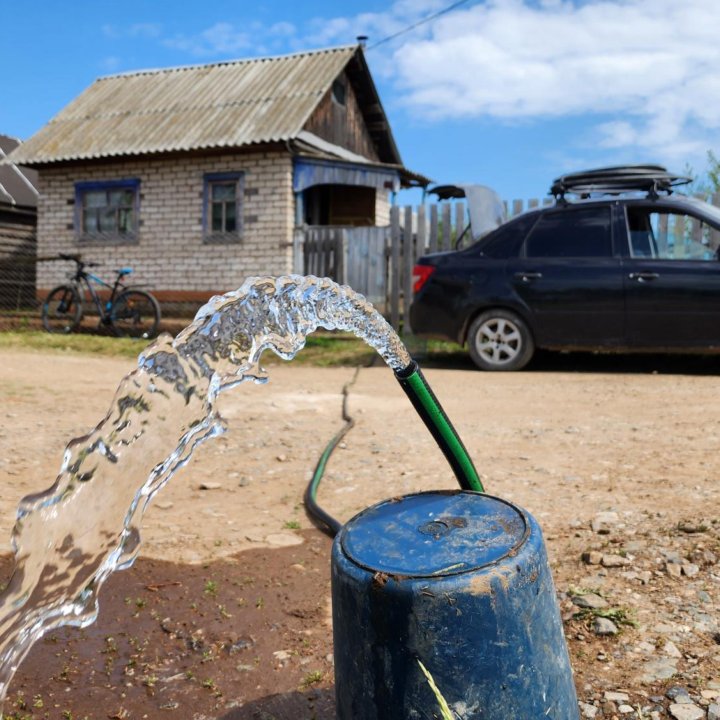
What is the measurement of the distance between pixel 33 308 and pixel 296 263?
24.7 ft

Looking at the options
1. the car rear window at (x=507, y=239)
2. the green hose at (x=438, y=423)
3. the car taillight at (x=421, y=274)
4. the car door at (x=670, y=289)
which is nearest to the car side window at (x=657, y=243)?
the car door at (x=670, y=289)

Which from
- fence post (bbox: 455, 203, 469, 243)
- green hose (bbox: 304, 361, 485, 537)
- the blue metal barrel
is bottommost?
the blue metal barrel

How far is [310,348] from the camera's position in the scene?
11.2 metres

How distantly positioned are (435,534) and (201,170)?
14.8m

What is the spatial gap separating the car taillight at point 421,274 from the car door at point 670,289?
2.10 meters

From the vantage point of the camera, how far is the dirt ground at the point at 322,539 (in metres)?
2.39

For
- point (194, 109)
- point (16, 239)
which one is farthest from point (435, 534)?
point (16, 239)

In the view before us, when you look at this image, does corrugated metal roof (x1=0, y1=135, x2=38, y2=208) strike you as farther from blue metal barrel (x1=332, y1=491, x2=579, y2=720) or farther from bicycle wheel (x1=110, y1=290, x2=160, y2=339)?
blue metal barrel (x1=332, y1=491, x2=579, y2=720)

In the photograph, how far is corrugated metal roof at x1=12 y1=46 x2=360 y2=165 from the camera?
49.7ft

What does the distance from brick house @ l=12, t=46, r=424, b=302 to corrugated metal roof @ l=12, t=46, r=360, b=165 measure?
39mm

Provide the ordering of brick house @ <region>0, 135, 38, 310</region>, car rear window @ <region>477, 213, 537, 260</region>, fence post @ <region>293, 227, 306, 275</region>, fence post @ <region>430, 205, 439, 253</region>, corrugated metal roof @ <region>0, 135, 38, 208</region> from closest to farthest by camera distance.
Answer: car rear window @ <region>477, 213, 537, 260</region>, fence post @ <region>430, 205, 439, 253</region>, fence post @ <region>293, 227, 306, 275</region>, brick house @ <region>0, 135, 38, 310</region>, corrugated metal roof @ <region>0, 135, 38, 208</region>

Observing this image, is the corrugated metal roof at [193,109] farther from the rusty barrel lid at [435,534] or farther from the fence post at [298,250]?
the rusty barrel lid at [435,534]

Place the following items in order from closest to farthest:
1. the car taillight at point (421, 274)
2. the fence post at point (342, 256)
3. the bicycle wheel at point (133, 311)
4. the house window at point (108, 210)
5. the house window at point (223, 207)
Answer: the car taillight at point (421, 274)
the fence post at point (342, 256)
the bicycle wheel at point (133, 311)
the house window at point (223, 207)
the house window at point (108, 210)

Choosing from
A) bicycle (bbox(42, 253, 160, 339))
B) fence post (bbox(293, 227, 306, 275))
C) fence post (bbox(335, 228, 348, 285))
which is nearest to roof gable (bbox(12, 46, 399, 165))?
fence post (bbox(293, 227, 306, 275))
